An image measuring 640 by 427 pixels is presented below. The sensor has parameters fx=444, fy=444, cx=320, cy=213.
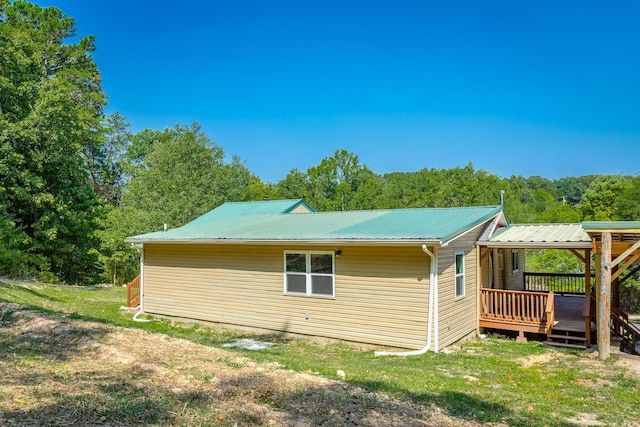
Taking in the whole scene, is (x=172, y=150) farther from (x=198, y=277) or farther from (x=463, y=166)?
(x=463, y=166)

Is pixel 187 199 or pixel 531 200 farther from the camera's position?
pixel 531 200

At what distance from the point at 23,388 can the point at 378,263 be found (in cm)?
692

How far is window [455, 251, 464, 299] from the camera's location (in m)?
10.5

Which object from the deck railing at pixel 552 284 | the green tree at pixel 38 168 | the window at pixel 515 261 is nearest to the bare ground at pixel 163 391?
the window at pixel 515 261

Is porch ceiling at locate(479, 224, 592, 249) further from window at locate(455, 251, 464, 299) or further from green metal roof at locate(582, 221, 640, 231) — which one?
green metal roof at locate(582, 221, 640, 231)

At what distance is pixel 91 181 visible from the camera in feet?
109

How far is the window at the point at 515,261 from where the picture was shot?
15368mm

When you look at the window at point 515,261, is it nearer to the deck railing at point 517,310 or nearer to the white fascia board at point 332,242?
the deck railing at point 517,310

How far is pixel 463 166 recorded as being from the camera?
107ft

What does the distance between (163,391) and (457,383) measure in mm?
4247

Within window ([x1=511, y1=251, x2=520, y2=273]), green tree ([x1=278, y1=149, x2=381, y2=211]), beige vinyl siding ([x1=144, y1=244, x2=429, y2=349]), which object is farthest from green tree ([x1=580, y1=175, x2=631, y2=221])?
beige vinyl siding ([x1=144, y1=244, x2=429, y2=349])

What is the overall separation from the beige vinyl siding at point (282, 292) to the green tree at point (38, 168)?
10791mm

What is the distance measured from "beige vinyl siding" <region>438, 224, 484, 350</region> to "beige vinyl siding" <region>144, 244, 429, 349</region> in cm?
49

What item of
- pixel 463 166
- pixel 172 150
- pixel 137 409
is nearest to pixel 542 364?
pixel 137 409
